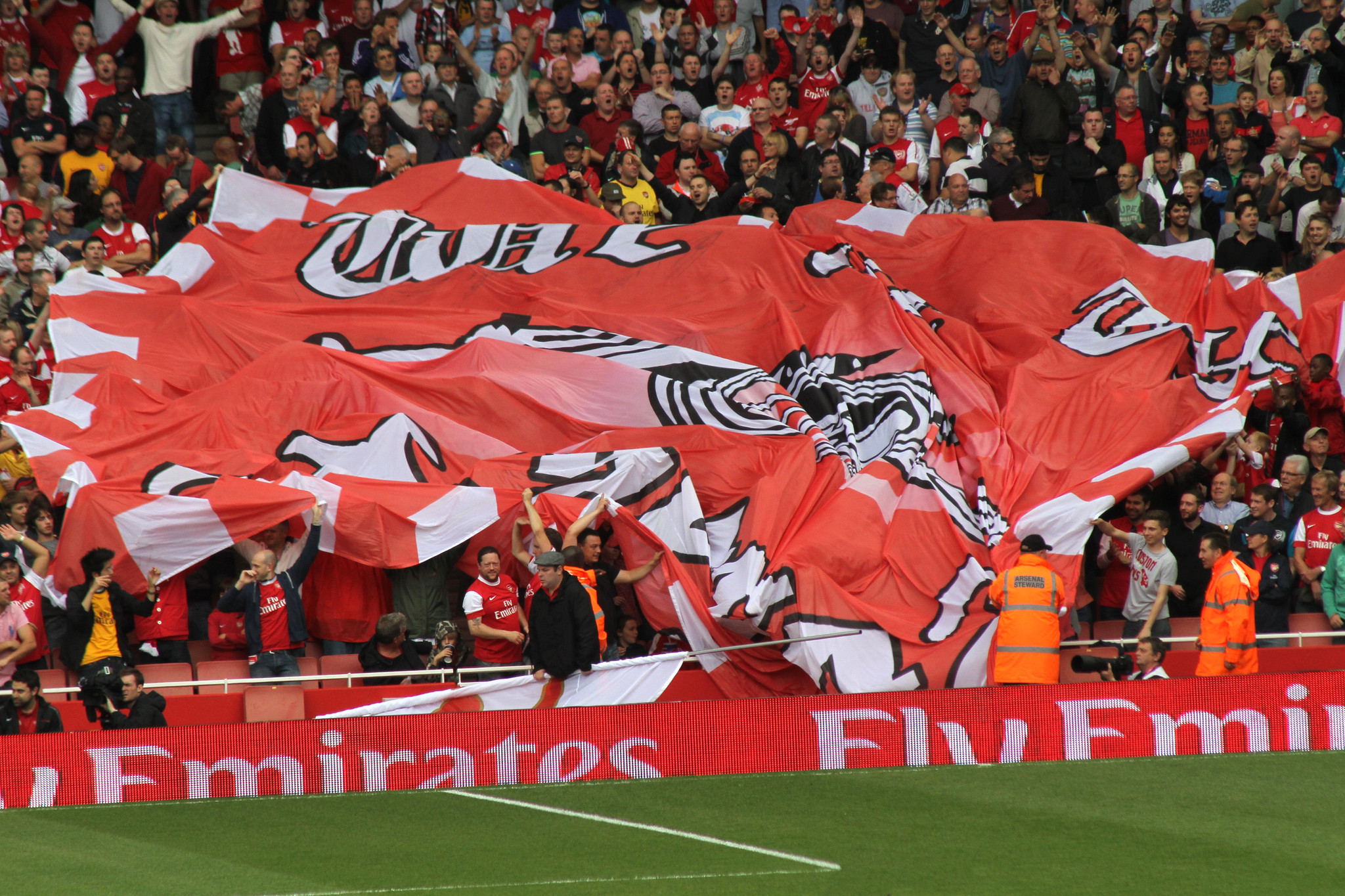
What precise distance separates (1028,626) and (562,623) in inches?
124

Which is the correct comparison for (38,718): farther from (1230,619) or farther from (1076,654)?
(1230,619)

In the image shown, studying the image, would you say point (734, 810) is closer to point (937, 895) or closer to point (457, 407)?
point (937, 895)

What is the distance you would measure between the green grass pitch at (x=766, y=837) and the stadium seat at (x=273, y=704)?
4.86ft

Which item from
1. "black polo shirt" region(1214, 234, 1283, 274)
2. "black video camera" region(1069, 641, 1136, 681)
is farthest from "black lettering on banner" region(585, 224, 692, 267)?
"black video camera" region(1069, 641, 1136, 681)

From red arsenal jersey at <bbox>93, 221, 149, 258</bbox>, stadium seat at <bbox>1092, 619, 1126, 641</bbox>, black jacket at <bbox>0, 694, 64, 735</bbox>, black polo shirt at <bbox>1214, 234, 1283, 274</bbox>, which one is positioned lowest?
stadium seat at <bbox>1092, 619, 1126, 641</bbox>

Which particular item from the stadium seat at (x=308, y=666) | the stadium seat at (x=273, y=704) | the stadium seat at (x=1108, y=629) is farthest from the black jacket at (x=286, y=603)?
the stadium seat at (x=1108, y=629)

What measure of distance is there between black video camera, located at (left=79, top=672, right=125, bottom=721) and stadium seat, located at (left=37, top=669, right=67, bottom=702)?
1694mm

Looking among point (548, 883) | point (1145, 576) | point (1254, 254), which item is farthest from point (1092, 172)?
point (548, 883)

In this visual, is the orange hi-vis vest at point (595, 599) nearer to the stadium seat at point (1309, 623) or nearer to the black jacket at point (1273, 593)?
the black jacket at point (1273, 593)

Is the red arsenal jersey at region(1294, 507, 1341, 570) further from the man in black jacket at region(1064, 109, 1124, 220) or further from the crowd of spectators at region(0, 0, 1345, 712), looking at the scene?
the man in black jacket at region(1064, 109, 1124, 220)

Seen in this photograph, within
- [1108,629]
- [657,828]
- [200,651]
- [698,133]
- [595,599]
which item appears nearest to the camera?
[657,828]

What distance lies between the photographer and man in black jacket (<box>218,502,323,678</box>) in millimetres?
12172

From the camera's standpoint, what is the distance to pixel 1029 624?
11508 millimetres

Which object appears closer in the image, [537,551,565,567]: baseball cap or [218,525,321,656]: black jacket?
[537,551,565,567]: baseball cap
